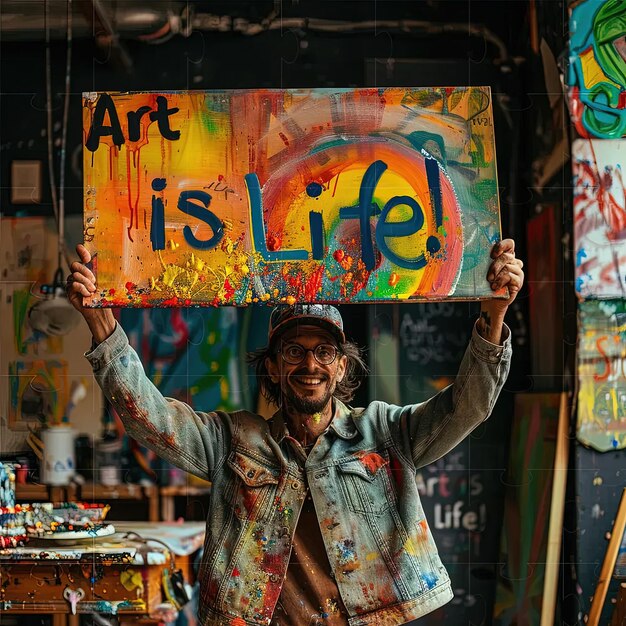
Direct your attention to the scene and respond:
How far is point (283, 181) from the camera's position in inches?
81.0

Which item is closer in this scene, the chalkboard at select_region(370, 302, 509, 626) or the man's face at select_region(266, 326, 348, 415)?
the man's face at select_region(266, 326, 348, 415)

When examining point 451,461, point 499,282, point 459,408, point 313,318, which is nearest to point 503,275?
point 499,282

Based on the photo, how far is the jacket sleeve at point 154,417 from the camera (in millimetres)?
2010

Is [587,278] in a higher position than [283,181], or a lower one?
lower

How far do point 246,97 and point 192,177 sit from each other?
0.22 m

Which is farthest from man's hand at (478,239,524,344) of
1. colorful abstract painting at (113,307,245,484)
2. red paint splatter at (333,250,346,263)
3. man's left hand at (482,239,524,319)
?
colorful abstract painting at (113,307,245,484)

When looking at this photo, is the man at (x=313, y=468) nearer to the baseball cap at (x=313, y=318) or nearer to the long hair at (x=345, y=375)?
the baseball cap at (x=313, y=318)

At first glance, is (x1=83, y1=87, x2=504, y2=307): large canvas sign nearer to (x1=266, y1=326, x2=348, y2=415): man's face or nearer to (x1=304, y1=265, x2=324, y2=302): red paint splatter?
(x1=304, y1=265, x2=324, y2=302): red paint splatter

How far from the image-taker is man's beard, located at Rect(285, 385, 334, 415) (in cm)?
212

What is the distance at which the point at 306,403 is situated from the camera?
2117 millimetres

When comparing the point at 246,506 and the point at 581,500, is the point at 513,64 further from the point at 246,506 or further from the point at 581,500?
the point at 246,506

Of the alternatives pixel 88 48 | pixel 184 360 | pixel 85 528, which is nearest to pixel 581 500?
pixel 184 360

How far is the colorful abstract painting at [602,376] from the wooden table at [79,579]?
1335 millimetres

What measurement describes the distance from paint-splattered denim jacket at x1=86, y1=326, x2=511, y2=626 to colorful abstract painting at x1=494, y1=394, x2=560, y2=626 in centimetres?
67
